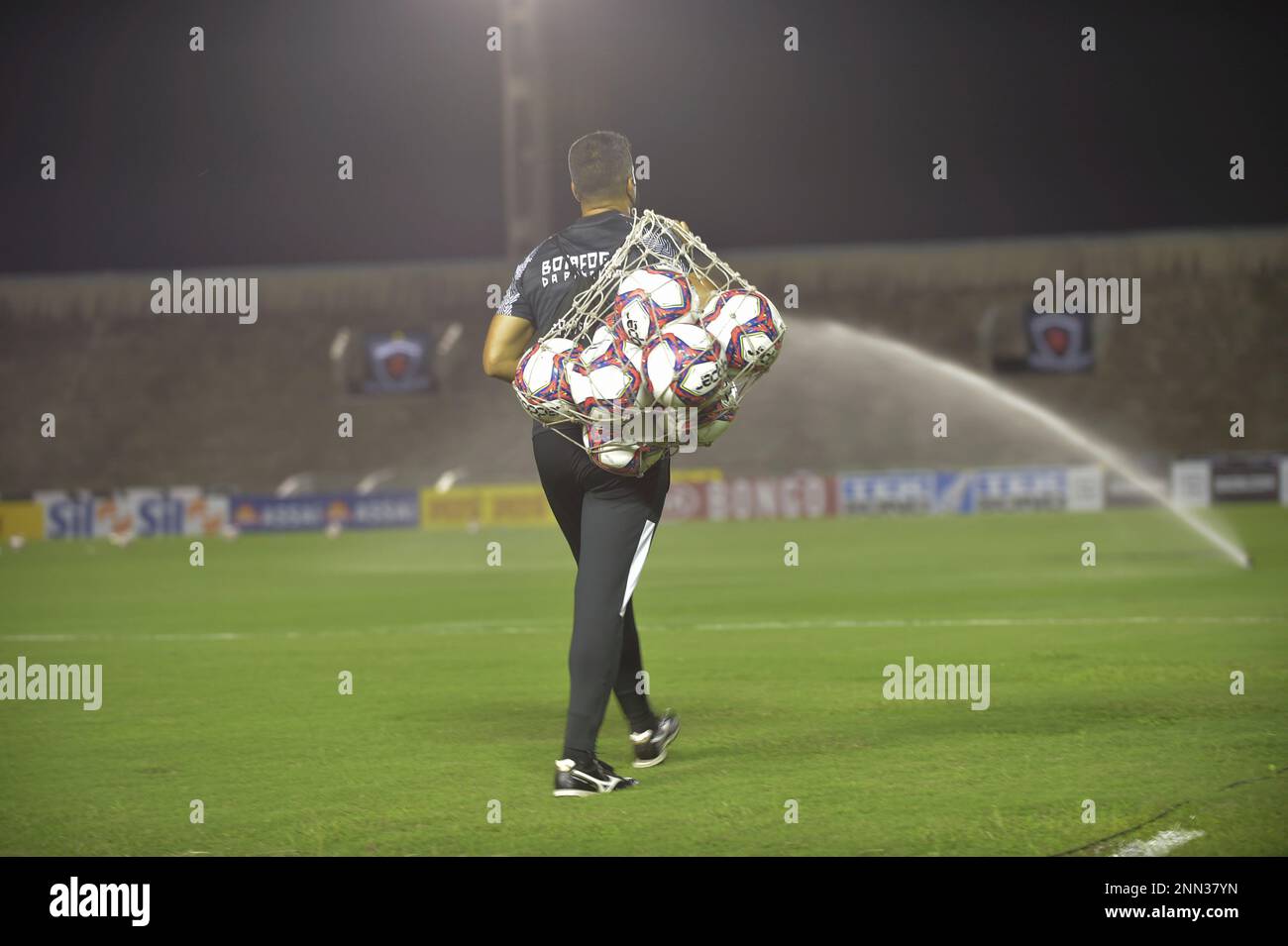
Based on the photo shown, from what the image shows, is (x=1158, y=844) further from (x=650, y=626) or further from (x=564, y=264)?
(x=650, y=626)

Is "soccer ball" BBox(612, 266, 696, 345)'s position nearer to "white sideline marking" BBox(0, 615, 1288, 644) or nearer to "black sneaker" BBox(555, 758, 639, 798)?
"black sneaker" BBox(555, 758, 639, 798)

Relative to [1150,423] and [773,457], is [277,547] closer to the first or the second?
[773,457]

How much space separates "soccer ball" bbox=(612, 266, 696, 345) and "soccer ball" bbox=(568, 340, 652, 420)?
114 mm

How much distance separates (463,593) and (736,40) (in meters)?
28.2

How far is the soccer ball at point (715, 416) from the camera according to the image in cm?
651

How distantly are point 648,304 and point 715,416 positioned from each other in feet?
1.81

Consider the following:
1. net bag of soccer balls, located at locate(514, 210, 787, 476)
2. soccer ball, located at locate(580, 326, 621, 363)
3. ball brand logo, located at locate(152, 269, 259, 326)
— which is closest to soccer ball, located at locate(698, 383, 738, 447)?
net bag of soccer balls, located at locate(514, 210, 787, 476)

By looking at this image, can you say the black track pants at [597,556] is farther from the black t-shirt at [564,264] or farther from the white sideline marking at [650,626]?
the white sideline marking at [650,626]

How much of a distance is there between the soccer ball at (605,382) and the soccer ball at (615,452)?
84 millimetres

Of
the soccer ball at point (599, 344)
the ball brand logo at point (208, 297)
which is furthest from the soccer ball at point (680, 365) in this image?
the ball brand logo at point (208, 297)

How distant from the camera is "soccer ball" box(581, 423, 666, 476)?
631 centimetres

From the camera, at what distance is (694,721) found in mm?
8383

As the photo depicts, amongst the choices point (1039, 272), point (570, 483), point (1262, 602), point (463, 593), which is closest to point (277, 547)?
point (463, 593)

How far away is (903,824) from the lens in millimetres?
5836
